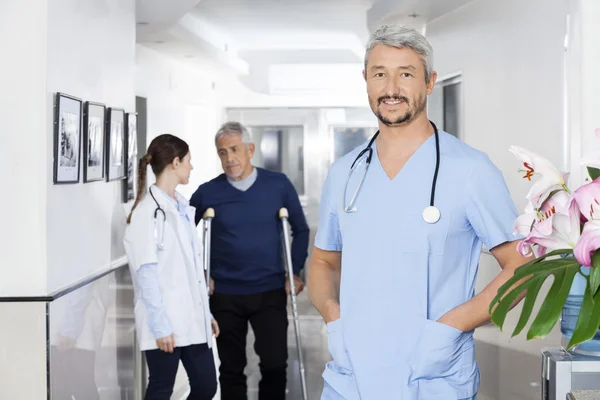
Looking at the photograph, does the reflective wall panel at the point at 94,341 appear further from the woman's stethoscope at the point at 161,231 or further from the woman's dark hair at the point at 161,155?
the woman's dark hair at the point at 161,155

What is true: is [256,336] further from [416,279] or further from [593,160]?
[593,160]

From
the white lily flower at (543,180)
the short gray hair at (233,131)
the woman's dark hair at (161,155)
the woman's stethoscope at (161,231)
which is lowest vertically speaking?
the woman's stethoscope at (161,231)

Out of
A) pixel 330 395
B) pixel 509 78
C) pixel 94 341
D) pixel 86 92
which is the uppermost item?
pixel 509 78

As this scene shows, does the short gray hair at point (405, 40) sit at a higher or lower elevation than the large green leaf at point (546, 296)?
higher

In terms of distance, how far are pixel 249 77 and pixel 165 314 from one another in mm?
6270

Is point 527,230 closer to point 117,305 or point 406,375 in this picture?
point 406,375

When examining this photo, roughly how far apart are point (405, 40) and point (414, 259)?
50 cm

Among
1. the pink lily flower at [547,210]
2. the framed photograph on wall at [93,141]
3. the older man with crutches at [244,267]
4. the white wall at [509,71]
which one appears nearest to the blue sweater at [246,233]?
the older man with crutches at [244,267]

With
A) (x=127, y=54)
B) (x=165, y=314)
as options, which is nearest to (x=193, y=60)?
(x=127, y=54)

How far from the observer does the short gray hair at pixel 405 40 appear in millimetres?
1982

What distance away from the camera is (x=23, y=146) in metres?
3.10

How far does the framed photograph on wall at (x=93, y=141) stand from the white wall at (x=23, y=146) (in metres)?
0.53

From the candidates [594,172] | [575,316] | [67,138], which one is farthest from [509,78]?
[594,172]

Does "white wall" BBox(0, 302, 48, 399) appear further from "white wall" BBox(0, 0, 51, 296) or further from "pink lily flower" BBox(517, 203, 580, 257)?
"pink lily flower" BBox(517, 203, 580, 257)
